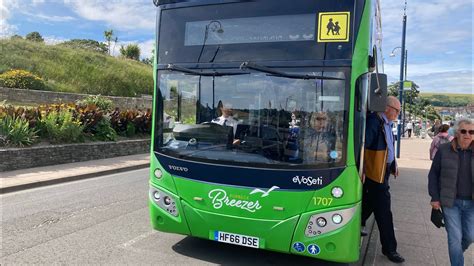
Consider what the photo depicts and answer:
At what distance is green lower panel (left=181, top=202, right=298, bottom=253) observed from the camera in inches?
167

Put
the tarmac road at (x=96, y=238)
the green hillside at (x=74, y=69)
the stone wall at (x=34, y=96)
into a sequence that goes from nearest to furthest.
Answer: the tarmac road at (x=96, y=238)
the stone wall at (x=34, y=96)
the green hillside at (x=74, y=69)

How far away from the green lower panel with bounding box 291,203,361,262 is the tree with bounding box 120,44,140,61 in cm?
4511

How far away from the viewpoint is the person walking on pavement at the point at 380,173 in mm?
5035

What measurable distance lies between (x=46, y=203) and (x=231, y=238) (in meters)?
4.84

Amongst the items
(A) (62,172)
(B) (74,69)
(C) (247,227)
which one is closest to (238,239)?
Result: (C) (247,227)

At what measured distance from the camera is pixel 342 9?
4.25m

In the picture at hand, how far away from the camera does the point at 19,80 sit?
23.0 m

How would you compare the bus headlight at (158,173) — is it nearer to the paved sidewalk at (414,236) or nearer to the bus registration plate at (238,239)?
the bus registration plate at (238,239)

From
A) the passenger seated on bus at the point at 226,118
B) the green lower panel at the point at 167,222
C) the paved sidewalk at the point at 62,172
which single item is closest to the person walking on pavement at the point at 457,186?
the passenger seated on bus at the point at 226,118

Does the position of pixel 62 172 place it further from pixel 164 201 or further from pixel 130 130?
pixel 164 201

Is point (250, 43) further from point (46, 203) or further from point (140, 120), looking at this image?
point (140, 120)

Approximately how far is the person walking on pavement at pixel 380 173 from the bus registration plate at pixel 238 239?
1682 mm

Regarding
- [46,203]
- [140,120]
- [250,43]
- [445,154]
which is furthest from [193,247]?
[140,120]

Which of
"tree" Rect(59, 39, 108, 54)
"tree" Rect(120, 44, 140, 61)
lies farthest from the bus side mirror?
"tree" Rect(120, 44, 140, 61)
